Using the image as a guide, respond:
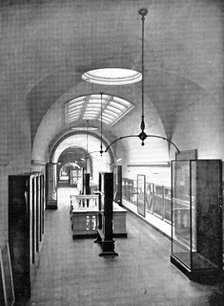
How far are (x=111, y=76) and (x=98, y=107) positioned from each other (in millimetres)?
4426

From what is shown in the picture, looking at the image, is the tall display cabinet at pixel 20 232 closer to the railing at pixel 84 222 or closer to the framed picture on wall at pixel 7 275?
the framed picture on wall at pixel 7 275

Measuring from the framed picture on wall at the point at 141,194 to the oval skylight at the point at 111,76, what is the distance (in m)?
5.45

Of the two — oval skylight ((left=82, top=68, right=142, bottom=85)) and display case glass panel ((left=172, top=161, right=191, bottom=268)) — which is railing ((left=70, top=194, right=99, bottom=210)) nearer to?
display case glass panel ((left=172, top=161, right=191, bottom=268))

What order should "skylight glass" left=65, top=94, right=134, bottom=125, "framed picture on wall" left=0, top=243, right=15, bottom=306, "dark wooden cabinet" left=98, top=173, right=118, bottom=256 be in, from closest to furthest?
"framed picture on wall" left=0, top=243, right=15, bottom=306, "dark wooden cabinet" left=98, top=173, right=118, bottom=256, "skylight glass" left=65, top=94, right=134, bottom=125

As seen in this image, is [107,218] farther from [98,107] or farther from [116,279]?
[98,107]

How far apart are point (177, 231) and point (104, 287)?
3.26m

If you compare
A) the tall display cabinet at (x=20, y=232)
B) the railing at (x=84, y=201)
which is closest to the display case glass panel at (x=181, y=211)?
the tall display cabinet at (x=20, y=232)

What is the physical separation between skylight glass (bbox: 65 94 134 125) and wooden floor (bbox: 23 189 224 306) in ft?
16.3

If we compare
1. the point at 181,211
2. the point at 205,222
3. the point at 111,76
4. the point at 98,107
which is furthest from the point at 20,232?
the point at 98,107

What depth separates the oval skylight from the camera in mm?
9062

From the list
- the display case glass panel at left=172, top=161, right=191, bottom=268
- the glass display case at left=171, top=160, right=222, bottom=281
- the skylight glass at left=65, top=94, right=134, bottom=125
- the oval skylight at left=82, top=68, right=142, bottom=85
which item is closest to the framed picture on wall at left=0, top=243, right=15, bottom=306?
the glass display case at left=171, top=160, right=222, bottom=281

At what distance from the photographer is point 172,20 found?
5039 millimetres

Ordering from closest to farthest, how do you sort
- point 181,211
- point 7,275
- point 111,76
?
point 7,275 < point 181,211 < point 111,76

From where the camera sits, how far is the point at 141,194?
14.2 m
